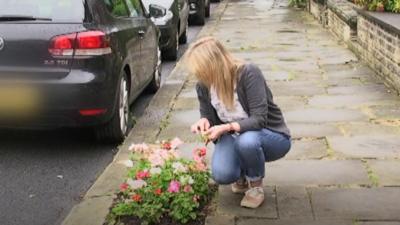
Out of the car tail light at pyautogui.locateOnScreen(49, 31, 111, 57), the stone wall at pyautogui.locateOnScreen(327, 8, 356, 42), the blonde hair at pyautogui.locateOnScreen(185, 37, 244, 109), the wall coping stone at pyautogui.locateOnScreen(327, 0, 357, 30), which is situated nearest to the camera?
the blonde hair at pyautogui.locateOnScreen(185, 37, 244, 109)

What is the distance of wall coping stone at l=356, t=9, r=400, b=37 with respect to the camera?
808cm

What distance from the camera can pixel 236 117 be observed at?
169 inches

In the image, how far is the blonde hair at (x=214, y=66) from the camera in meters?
4.12

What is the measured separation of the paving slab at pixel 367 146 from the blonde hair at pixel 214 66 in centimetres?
186

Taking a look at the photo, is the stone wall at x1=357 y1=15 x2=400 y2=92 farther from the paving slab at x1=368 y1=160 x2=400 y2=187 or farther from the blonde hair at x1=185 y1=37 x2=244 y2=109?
the blonde hair at x1=185 y1=37 x2=244 y2=109

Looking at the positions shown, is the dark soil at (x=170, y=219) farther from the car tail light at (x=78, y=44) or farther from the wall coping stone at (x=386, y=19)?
the wall coping stone at (x=386, y=19)

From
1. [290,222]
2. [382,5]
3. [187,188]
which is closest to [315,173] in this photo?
[290,222]

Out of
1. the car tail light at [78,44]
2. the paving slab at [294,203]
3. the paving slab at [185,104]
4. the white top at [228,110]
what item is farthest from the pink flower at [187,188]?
the paving slab at [185,104]

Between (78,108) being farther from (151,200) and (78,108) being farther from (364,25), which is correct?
(364,25)

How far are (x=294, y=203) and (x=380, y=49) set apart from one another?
16.5ft

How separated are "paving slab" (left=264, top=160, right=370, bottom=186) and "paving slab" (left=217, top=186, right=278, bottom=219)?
26cm

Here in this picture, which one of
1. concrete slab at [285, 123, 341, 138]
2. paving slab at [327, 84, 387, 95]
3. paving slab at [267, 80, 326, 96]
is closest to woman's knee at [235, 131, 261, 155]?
concrete slab at [285, 123, 341, 138]

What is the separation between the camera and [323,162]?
215 inches

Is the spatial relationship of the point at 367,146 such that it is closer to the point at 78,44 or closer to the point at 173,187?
the point at 173,187
